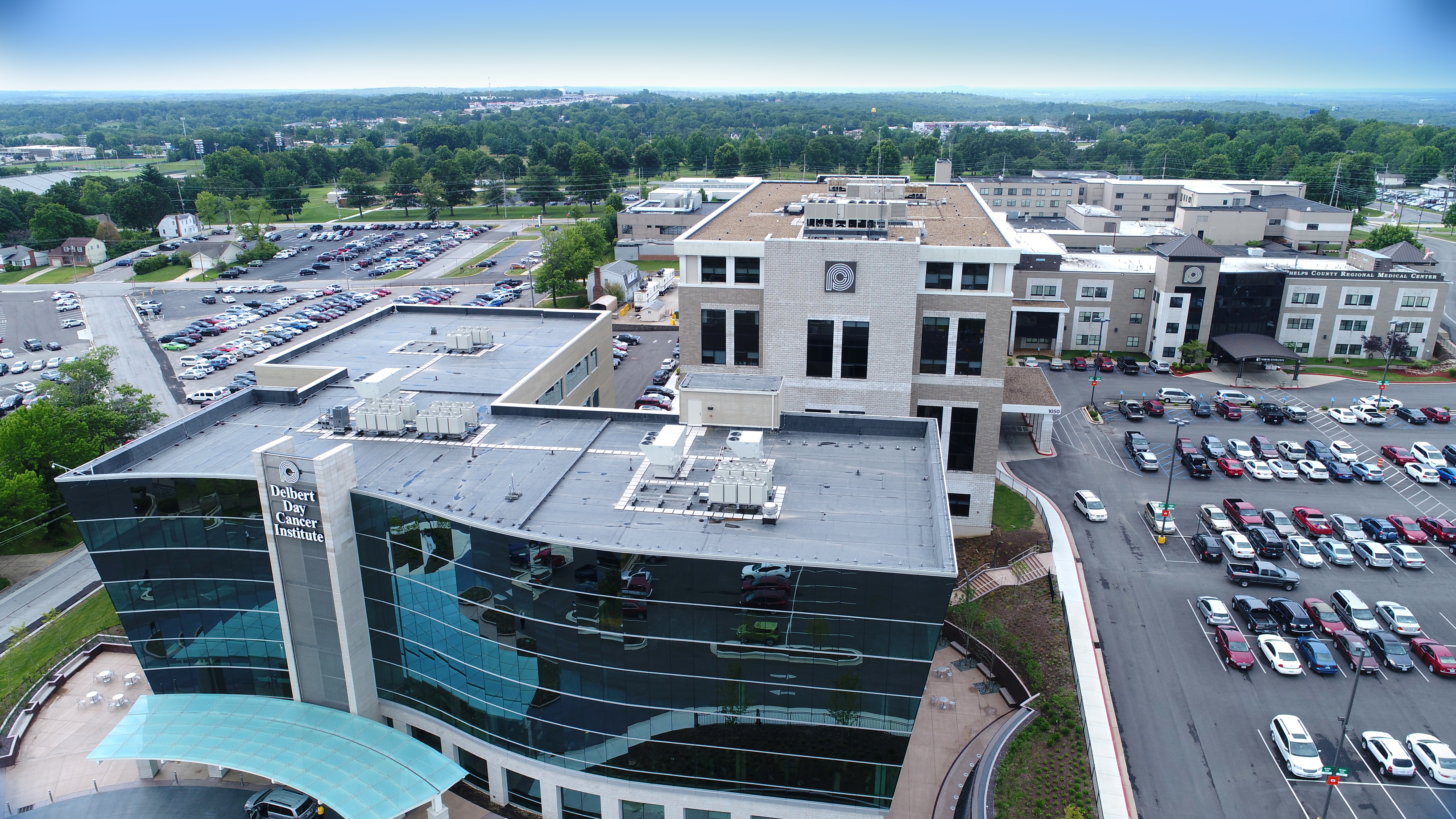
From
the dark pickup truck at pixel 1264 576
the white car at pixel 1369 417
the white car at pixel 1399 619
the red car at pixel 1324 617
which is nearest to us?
the white car at pixel 1399 619

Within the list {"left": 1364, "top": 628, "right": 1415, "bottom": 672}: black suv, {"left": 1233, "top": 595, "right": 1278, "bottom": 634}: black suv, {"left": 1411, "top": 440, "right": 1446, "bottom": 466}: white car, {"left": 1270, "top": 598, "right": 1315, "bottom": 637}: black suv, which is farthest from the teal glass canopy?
{"left": 1411, "top": 440, "right": 1446, "bottom": 466}: white car

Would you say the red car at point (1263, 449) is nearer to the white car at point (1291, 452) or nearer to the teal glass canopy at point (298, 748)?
the white car at point (1291, 452)

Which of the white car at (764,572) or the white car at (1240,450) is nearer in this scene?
the white car at (764,572)

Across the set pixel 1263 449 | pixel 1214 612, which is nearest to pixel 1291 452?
pixel 1263 449

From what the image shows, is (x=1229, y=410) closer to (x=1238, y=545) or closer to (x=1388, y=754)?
(x=1238, y=545)

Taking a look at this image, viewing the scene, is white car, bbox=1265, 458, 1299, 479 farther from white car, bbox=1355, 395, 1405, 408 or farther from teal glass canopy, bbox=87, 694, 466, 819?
teal glass canopy, bbox=87, 694, 466, 819

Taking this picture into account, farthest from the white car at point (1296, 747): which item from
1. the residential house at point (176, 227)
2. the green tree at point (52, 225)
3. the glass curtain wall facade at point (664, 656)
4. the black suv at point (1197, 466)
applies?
the green tree at point (52, 225)
